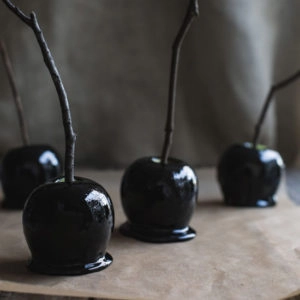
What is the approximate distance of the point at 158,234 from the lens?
0.87 metres

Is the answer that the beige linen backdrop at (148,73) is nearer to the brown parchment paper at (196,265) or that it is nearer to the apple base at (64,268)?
the brown parchment paper at (196,265)

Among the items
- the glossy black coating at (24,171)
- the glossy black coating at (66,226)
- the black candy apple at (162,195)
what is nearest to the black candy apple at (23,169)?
the glossy black coating at (24,171)

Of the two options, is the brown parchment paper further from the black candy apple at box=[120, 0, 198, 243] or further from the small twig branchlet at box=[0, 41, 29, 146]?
the small twig branchlet at box=[0, 41, 29, 146]

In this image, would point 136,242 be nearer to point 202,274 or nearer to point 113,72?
point 202,274

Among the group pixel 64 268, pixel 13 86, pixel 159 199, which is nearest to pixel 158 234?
pixel 159 199

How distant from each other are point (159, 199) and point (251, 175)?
265mm

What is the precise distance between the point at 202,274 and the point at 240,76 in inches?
29.4

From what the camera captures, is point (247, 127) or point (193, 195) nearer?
point (193, 195)

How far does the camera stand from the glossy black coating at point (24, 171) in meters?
→ 1.00

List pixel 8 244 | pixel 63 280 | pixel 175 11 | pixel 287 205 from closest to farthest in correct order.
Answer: pixel 63 280 < pixel 8 244 < pixel 287 205 < pixel 175 11

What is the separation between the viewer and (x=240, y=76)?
141cm

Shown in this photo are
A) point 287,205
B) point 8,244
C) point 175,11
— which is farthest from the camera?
point 175,11

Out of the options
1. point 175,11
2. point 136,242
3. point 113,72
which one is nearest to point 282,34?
point 175,11

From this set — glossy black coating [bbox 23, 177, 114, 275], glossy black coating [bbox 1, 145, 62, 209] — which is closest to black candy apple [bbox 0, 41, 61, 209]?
glossy black coating [bbox 1, 145, 62, 209]
